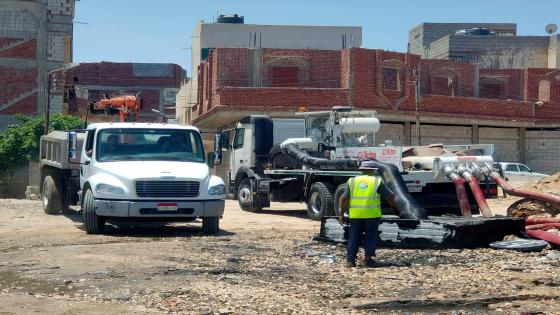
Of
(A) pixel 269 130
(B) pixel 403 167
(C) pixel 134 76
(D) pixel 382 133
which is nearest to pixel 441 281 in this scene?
(B) pixel 403 167

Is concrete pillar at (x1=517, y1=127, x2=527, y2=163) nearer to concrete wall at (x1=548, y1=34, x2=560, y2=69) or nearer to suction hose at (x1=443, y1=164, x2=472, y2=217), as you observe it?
concrete wall at (x1=548, y1=34, x2=560, y2=69)

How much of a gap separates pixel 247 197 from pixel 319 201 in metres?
3.61

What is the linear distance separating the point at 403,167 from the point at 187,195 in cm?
660

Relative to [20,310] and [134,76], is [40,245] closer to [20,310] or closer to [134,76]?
[20,310]

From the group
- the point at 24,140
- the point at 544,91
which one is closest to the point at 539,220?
the point at 24,140

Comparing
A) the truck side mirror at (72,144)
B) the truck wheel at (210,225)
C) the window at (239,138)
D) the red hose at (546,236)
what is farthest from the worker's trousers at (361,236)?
the window at (239,138)

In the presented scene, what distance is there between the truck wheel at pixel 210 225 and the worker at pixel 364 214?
478 cm

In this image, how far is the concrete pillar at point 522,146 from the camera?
49.7 metres

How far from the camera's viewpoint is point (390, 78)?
47625 millimetres

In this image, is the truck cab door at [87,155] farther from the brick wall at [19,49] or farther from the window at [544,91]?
the window at [544,91]

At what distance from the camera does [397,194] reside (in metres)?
16.4

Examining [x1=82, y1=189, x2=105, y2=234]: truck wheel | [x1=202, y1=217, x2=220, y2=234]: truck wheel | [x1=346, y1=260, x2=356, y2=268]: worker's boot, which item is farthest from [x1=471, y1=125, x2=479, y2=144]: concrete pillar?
[x1=346, y1=260, x2=356, y2=268]: worker's boot

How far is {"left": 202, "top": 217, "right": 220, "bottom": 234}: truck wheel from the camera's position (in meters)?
17.0

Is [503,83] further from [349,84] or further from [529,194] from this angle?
[529,194]
